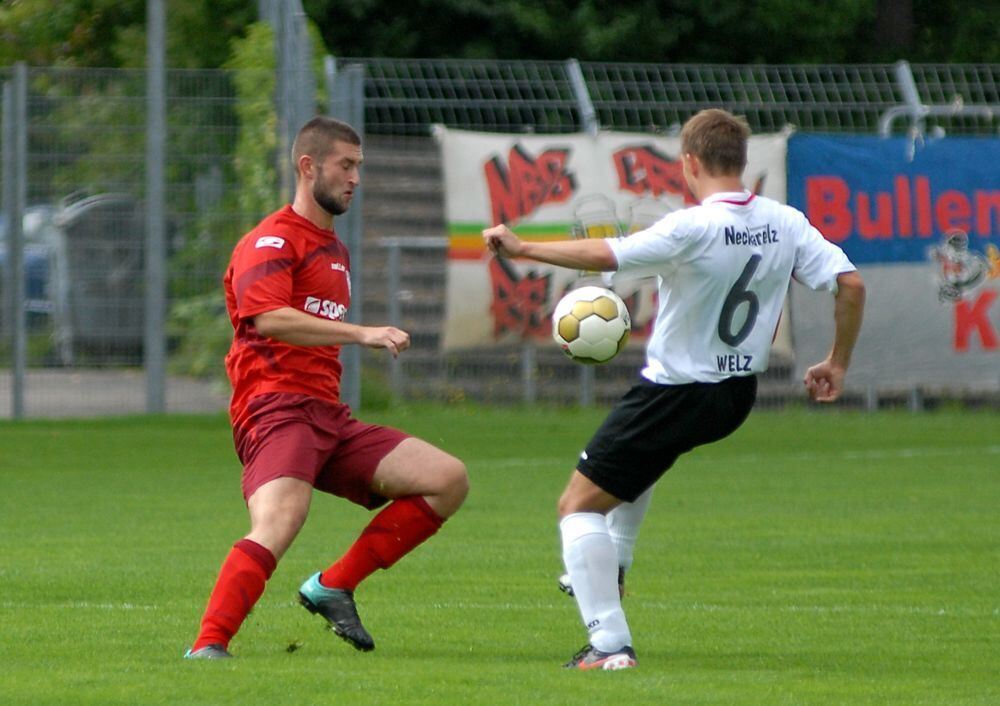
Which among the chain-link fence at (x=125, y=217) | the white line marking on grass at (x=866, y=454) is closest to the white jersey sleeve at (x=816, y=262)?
the white line marking on grass at (x=866, y=454)

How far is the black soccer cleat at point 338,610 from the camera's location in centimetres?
694

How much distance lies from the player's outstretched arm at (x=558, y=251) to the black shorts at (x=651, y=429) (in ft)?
1.67

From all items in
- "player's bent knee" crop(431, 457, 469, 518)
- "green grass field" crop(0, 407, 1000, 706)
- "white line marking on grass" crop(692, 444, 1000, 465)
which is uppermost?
"player's bent knee" crop(431, 457, 469, 518)

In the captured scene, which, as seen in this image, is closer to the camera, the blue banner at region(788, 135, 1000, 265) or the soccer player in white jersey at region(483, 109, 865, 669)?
the soccer player in white jersey at region(483, 109, 865, 669)

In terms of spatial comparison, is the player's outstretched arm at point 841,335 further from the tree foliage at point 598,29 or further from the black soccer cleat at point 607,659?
the tree foliage at point 598,29

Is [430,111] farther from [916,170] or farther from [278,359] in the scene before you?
[278,359]

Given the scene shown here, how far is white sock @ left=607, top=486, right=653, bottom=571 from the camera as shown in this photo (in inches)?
→ 290

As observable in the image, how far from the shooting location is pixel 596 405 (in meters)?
18.8

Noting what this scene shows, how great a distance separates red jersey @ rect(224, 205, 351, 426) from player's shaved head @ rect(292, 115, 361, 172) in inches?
8.5

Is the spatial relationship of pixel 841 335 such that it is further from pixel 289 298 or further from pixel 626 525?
pixel 289 298

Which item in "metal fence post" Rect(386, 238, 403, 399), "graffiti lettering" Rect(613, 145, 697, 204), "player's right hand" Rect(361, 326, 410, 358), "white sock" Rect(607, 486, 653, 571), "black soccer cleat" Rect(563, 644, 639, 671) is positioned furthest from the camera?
"metal fence post" Rect(386, 238, 403, 399)

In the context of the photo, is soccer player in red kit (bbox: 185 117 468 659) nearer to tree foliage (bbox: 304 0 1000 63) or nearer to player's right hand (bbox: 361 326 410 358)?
player's right hand (bbox: 361 326 410 358)

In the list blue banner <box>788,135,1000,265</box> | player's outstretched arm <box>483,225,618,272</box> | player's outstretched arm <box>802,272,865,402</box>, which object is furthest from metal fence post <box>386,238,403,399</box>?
player's outstretched arm <box>483,225,618,272</box>

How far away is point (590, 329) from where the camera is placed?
23.0 ft
